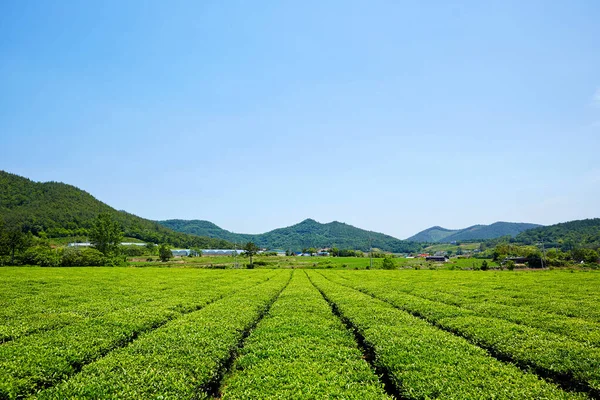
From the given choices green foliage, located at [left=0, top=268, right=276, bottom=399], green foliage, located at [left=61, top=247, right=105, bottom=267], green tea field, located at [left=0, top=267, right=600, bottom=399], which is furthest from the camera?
green foliage, located at [left=61, top=247, right=105, bottom=267]

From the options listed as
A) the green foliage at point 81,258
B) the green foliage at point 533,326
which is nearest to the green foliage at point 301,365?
the green foliage at point 533,326

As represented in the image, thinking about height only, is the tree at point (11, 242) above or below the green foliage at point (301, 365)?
above

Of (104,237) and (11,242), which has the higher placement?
(104,237)

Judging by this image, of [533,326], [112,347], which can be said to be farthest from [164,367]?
[533,326]

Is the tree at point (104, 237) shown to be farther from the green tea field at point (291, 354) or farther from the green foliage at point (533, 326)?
the green foliage at point (533, 326)

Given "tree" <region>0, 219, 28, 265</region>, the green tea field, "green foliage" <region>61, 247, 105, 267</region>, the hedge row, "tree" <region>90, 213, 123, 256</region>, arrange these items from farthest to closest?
1. "tree" <region>90, 213, 123, 256</region>
2. "tree" <region>0, 219, 28, 265</region>
3. "green foliage" <region>61, 247, 105, 267</region>
4. the green tea field
5. the hedge row

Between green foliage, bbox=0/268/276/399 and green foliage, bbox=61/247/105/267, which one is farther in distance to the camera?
green foliage, bbox=61/247/105/267

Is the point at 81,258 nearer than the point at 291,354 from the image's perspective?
No

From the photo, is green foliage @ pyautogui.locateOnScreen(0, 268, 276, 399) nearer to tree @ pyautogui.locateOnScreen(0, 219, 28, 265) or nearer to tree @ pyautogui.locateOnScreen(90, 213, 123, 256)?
tree @ pyautogui.locateOnScreen(0, 219, 28, 265)

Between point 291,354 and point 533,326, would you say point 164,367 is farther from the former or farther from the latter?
point 533,326

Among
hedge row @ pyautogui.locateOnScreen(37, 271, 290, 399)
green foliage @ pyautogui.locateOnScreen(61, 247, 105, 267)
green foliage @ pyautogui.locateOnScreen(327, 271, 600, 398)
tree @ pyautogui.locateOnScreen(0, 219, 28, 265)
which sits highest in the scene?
tree @ pyautogui.locateOnScreen(0, 219, 28, 265)

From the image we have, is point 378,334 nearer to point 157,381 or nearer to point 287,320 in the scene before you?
point 287,320

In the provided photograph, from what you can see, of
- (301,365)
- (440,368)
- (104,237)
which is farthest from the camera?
(104,237)

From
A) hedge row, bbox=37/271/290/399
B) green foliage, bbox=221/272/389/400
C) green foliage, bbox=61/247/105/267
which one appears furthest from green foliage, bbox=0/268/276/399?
green foliage, bbox=61/247/105/267
